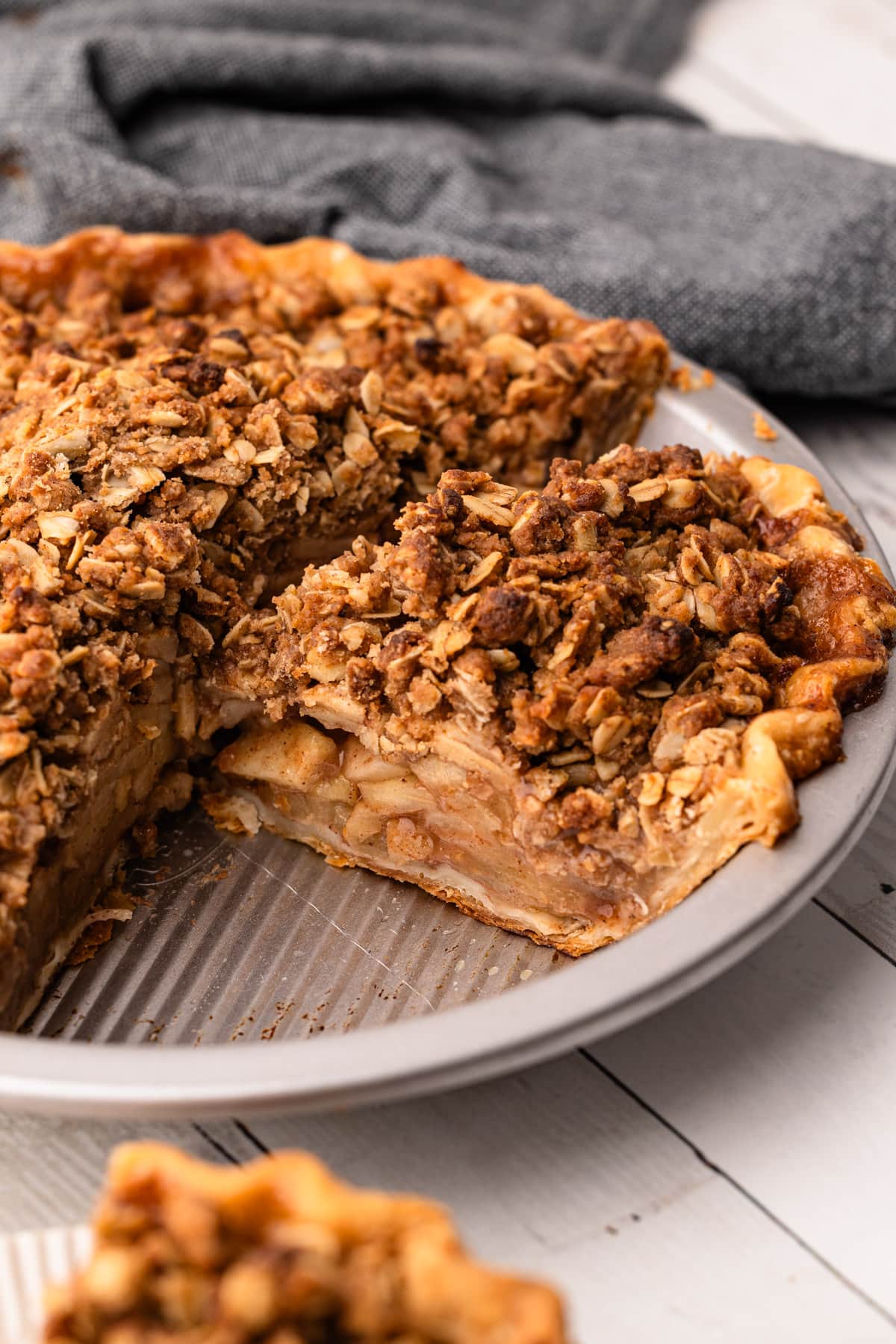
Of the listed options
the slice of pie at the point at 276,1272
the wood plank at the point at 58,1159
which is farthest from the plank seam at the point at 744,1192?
the slice of pie at the point at 276,1272

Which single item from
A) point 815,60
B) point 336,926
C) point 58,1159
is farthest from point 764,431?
point 815,60

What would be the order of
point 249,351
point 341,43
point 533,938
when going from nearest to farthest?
point 533,938 < point 249,351 < point 341,43

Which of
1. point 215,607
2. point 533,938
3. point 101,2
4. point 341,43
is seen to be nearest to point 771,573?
point 533,938

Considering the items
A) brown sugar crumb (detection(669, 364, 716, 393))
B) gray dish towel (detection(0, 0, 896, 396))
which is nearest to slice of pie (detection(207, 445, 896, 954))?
brown sugar crumb (detection(669, 364, 716, 393))

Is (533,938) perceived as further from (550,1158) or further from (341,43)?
(341,43)

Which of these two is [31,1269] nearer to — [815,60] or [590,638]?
[590,638]

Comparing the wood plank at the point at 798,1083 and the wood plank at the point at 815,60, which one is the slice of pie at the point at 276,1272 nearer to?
the wood plank at the point at 798,1083
